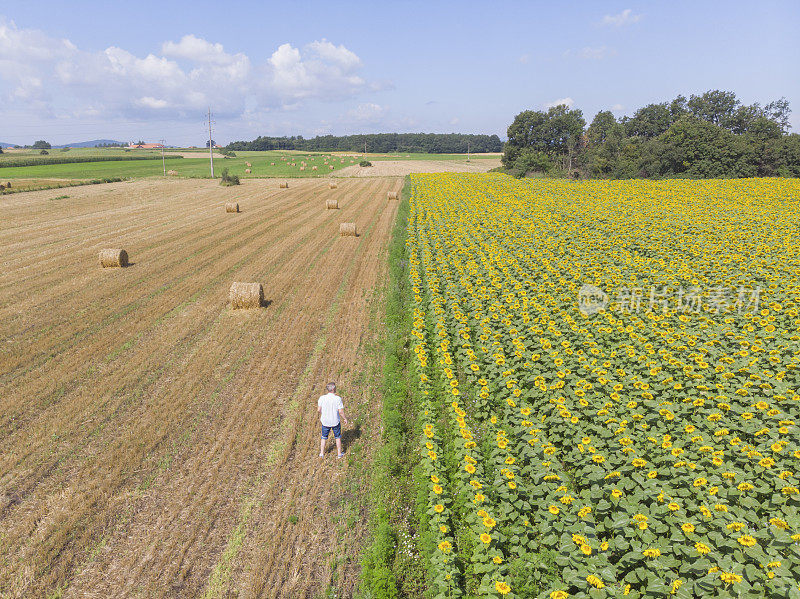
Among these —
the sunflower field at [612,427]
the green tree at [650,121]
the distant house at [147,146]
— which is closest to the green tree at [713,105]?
the green tree at [650,121]

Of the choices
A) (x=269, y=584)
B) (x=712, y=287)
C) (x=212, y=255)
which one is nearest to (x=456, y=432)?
(x=269, y=584)

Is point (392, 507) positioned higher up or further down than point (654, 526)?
further down

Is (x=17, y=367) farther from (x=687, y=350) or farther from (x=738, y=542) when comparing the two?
(x=687, y=350)

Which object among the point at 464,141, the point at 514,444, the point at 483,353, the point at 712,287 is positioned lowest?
the point at 514,444

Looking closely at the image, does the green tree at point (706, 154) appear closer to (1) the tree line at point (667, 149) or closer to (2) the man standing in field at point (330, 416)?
(1) the tree line at point (667, 149)

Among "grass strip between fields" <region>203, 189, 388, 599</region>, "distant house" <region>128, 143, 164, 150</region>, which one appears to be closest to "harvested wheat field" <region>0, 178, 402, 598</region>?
"grass strip between fields" <region>203, 189, 388, 599</region>

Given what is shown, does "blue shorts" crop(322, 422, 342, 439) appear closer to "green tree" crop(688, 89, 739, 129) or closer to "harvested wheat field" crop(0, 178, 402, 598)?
"harvested wheat field" crop(0, 178, 402, 598)

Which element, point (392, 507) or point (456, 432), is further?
point (456, 432)
